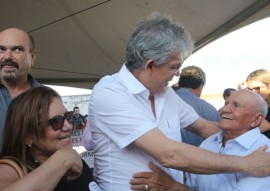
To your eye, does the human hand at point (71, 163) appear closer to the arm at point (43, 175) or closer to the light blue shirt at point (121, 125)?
the arm at point (43, 175)

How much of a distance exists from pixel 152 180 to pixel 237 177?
41cm

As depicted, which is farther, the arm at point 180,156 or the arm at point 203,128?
the arm at point 203,128

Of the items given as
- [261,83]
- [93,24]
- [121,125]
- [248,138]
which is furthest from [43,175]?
[93,24]

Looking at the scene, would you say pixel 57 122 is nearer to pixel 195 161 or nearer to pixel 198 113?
pixel 195 161

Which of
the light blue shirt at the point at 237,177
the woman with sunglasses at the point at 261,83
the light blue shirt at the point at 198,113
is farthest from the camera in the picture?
the woman with sunglasses at the point at 261,83

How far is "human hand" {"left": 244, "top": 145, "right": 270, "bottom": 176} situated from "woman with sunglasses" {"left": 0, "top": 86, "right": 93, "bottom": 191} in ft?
2.15

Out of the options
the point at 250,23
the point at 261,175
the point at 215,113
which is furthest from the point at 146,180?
the point at 250,23

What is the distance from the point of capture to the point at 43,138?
1531 millimetres

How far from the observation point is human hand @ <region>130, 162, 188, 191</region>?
1594 millimetres

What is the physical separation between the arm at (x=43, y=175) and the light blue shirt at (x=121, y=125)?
0.19 meters

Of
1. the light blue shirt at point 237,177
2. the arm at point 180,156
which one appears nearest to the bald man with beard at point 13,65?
the arm at point 180,156

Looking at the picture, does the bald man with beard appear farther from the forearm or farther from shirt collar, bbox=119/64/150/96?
the forearm

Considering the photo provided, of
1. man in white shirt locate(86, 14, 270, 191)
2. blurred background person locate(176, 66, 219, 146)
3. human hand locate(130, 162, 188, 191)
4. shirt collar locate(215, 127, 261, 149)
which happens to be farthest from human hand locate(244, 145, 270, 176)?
blurred background person locate(176, 66, 219, 146)

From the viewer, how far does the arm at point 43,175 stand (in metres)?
1.34
